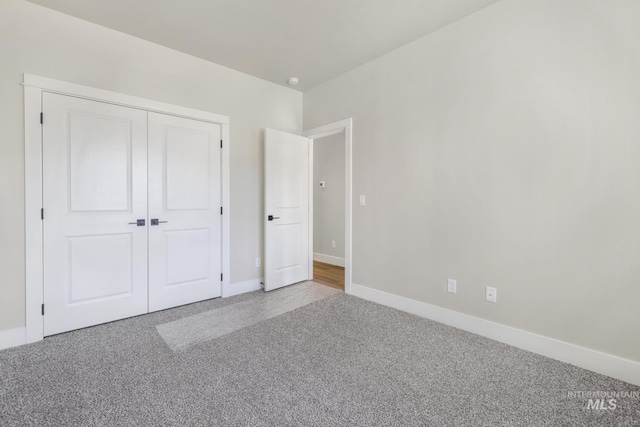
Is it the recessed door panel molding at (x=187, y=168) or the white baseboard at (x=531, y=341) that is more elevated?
the recessed door panel molding at (x=187, y=168)

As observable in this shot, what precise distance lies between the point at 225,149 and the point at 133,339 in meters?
2.11

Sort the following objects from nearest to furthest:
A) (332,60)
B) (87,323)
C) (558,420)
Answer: (558,420)
(87,323)
(332,60)

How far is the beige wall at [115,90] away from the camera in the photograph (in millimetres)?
2174

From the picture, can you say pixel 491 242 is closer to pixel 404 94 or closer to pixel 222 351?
pixel 404 94

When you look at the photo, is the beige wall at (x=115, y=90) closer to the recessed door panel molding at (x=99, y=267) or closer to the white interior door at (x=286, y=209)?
the white interior door at (x=286, y=209)

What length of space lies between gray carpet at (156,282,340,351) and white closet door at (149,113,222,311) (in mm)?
425

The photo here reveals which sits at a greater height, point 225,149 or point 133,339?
point 225,149

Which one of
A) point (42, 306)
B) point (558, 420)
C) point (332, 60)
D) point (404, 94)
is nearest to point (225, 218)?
point (42, 306)

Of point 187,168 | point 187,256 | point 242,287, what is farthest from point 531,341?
point 187,168

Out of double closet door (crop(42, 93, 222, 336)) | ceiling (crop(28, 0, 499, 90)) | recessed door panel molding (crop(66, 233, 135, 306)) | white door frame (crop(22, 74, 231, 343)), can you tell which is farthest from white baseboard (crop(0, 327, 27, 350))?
ceiling (crop(28, 0, 499, 90))

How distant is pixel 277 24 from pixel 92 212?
237cm

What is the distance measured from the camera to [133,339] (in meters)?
2.30

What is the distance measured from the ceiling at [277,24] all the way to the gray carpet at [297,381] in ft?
8.94

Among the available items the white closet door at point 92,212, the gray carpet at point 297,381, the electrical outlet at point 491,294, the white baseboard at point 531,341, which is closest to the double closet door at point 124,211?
the white closet door at point 92,212
